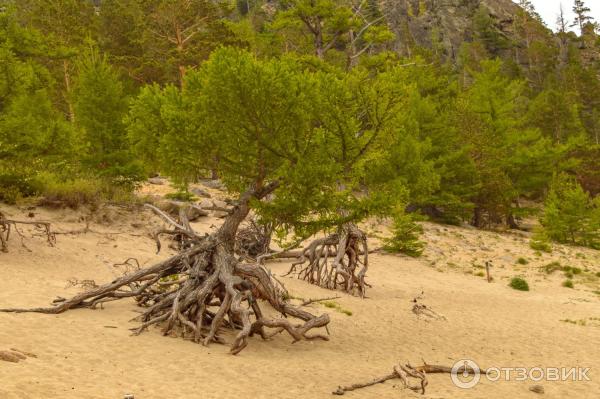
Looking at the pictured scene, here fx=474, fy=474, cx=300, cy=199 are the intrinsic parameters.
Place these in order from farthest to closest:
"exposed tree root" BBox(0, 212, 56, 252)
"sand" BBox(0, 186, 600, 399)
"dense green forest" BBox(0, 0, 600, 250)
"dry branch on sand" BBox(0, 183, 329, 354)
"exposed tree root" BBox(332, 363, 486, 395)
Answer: "exposed tree root" BBox(0, 212, 56, 252) < "dry branch on sand" BBox(0, 183, 329, 354) < "dense green forest" BBox(0, 0, 600, 250) < "exposed tree root" BBox(332, 363, 486, 395) < "sand" BBox(0, 186, 600, 399)

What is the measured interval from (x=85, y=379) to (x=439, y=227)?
30.2 m

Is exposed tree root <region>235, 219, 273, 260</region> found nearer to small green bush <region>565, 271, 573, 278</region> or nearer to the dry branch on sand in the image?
the dry branch on sand

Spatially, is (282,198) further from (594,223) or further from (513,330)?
(594,223)

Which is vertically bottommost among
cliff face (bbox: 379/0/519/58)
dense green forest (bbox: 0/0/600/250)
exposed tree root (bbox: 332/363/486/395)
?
exposed tree root (bbox: 332/363/486/395)

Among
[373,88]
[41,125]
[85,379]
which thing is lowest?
[85,379]

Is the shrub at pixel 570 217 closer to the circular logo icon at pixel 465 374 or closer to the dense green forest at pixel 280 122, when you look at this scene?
the dense green forest at pixel 280 122

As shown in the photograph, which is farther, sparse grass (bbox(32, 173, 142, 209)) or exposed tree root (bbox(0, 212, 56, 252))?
sparse grass (bbox(32, 173, 142, 209))

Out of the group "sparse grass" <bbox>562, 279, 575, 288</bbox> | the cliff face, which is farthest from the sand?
the cliff face

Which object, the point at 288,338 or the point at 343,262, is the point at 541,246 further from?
the point at 288,338

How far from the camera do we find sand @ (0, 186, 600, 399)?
7.57m

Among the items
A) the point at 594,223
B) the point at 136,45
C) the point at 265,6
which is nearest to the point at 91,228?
the point at 136,45

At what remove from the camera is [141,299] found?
12.9 m

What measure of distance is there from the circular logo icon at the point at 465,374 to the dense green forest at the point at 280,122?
12.2 feet

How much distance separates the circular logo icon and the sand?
209 mm
